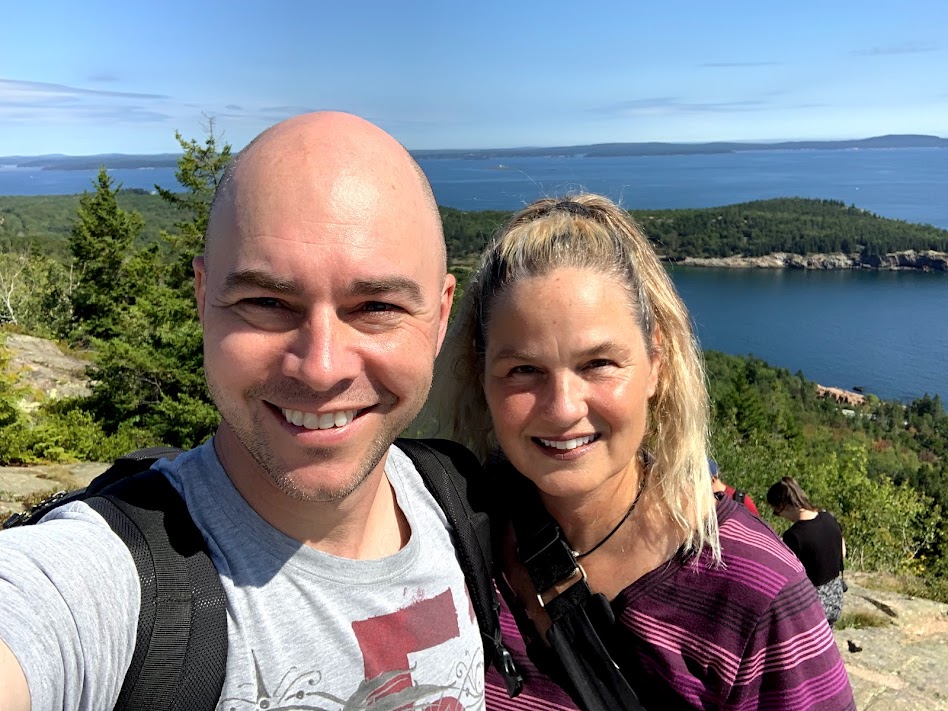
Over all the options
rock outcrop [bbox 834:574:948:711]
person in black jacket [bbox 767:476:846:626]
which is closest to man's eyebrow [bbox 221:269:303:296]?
rock outcrop [bbox 834:574:948:711]

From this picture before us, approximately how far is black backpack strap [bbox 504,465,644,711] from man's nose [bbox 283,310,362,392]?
1271 millimetres

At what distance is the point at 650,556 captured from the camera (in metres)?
2.26

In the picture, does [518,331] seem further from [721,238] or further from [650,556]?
[721,238]

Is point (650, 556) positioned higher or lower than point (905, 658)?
higher

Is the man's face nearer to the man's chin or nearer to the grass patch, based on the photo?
the man's chin

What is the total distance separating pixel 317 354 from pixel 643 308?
136 centimetres

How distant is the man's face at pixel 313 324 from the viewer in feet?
4.48

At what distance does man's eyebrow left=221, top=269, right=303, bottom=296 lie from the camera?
1.34m

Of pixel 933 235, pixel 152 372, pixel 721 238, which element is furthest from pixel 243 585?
pixel 933 235

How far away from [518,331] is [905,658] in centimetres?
584

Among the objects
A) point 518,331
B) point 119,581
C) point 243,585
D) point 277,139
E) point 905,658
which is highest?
point 277,139

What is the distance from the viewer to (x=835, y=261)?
117250 mm

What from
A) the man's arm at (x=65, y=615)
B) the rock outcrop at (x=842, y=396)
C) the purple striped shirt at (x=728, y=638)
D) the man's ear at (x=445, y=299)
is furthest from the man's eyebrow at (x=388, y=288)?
the rock outcrop at (x=842, y=396)

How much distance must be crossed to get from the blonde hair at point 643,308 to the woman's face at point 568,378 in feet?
0.24
